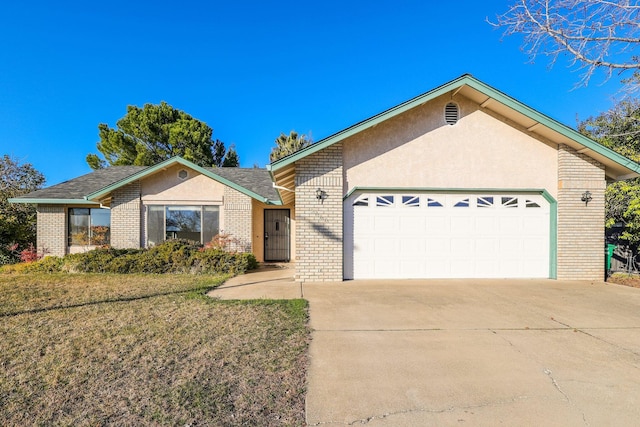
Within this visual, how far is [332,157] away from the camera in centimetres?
830

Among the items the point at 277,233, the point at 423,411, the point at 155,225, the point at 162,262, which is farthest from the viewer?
the point at 277,233

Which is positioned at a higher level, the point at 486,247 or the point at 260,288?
the point at 486,247

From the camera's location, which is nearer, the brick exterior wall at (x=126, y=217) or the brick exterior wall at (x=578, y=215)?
the brick exterior wall at (x=578, y=215)

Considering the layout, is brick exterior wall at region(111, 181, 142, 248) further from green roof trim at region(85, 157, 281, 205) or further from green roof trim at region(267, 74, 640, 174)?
green roof trim at region(267, 74, 640, 174)

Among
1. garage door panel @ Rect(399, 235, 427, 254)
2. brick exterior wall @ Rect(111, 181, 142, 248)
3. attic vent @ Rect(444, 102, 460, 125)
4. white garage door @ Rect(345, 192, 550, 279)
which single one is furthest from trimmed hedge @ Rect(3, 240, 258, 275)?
attic vent @ Rect(444, 102, 460, 125)

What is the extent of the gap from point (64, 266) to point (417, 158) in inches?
448

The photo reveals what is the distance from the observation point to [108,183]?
14625 millimetres

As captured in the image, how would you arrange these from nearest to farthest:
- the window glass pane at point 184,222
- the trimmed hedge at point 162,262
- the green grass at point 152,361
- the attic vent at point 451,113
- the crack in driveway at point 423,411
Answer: the crack in driveway at point 423,411 → the green grass at point 152,361 → the attic vent at point 451,113 → the trimmed hedge at point 162,262 → the window glass pane at point 184,222

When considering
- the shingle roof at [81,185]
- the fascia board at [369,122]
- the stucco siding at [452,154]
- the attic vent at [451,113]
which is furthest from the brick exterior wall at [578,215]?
the shingle roof at [81,185]

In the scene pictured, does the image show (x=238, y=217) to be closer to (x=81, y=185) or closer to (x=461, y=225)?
(x=81, y=185)

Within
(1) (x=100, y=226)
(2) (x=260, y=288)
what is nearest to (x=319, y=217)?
(2) (x=260, y=288)

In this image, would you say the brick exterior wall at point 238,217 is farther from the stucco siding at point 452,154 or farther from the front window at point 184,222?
the stucco siding at point 452,154

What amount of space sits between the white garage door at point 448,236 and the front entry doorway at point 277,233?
19.1 ft

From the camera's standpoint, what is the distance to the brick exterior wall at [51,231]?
1273cm
